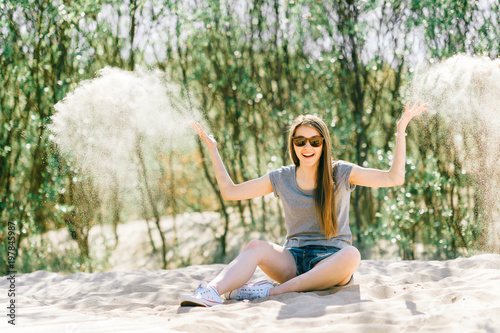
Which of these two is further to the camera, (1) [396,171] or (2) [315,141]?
(2) [315,141]

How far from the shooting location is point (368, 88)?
470 cm

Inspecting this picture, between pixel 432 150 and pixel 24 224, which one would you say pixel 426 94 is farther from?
pixel 24 224

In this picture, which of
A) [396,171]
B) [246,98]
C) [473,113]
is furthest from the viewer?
[246,98]

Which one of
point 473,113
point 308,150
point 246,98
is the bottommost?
point 308,150

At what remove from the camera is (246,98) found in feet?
15.3

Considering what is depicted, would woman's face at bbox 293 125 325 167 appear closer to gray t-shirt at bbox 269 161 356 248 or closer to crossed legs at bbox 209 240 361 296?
gray t-shirt at bbox 269 161 356 248

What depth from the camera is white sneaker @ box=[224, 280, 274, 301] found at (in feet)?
8.13

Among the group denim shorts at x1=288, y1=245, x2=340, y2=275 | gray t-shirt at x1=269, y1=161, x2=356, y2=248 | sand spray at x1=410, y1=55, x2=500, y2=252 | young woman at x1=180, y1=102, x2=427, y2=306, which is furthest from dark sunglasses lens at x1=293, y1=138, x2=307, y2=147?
sand spray at x1=410, y1=55, x2=500, y2=252

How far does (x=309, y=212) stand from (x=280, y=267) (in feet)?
1.02

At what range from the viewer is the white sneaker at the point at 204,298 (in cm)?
226

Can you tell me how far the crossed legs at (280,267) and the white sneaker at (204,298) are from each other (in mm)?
45

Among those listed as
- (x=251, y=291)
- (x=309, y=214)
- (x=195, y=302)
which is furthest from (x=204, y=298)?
(x=309, y=214)

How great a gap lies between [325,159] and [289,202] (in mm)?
287

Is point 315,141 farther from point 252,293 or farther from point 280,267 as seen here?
point 252,293
